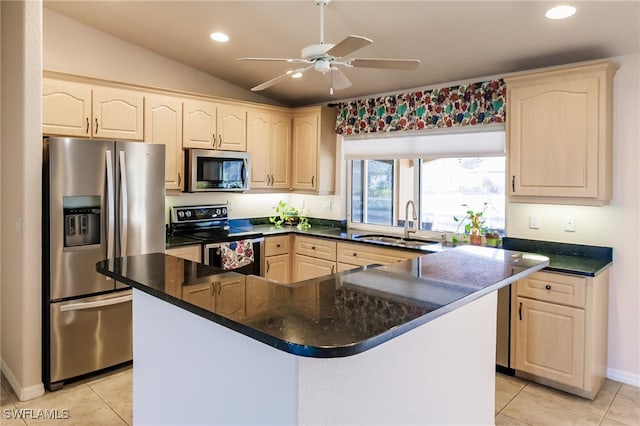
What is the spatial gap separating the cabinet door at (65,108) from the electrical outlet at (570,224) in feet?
12.5

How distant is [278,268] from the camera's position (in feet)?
15.2

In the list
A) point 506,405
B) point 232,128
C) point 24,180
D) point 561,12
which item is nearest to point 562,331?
point 506,405

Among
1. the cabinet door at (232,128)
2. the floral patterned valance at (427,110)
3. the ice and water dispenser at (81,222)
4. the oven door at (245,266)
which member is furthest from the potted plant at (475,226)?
the ice and water dispenser at (81,222)

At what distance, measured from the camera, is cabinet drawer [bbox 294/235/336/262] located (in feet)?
14.3

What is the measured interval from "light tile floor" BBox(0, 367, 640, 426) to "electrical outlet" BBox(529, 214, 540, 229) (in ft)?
3.93

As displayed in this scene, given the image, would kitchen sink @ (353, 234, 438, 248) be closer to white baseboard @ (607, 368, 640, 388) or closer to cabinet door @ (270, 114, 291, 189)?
cabinet door @ (270, 114, 291, 189)

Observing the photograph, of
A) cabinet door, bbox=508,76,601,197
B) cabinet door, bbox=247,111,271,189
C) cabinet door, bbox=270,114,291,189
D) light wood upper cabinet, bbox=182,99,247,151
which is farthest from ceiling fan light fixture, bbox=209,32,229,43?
cabinet door, bbox=508,76,601,197

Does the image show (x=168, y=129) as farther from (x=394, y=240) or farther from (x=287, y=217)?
(x=394, y=240)

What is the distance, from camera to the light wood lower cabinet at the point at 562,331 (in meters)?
2.89

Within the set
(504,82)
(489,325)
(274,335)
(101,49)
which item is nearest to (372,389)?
(274,335)

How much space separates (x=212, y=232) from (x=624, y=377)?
12.1ft

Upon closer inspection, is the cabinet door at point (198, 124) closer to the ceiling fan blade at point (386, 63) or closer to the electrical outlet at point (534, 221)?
the ceiling fan blade at point (386, 63)

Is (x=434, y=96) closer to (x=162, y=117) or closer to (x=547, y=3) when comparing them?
(x=547, y=3)

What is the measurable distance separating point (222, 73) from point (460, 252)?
3.34 m
